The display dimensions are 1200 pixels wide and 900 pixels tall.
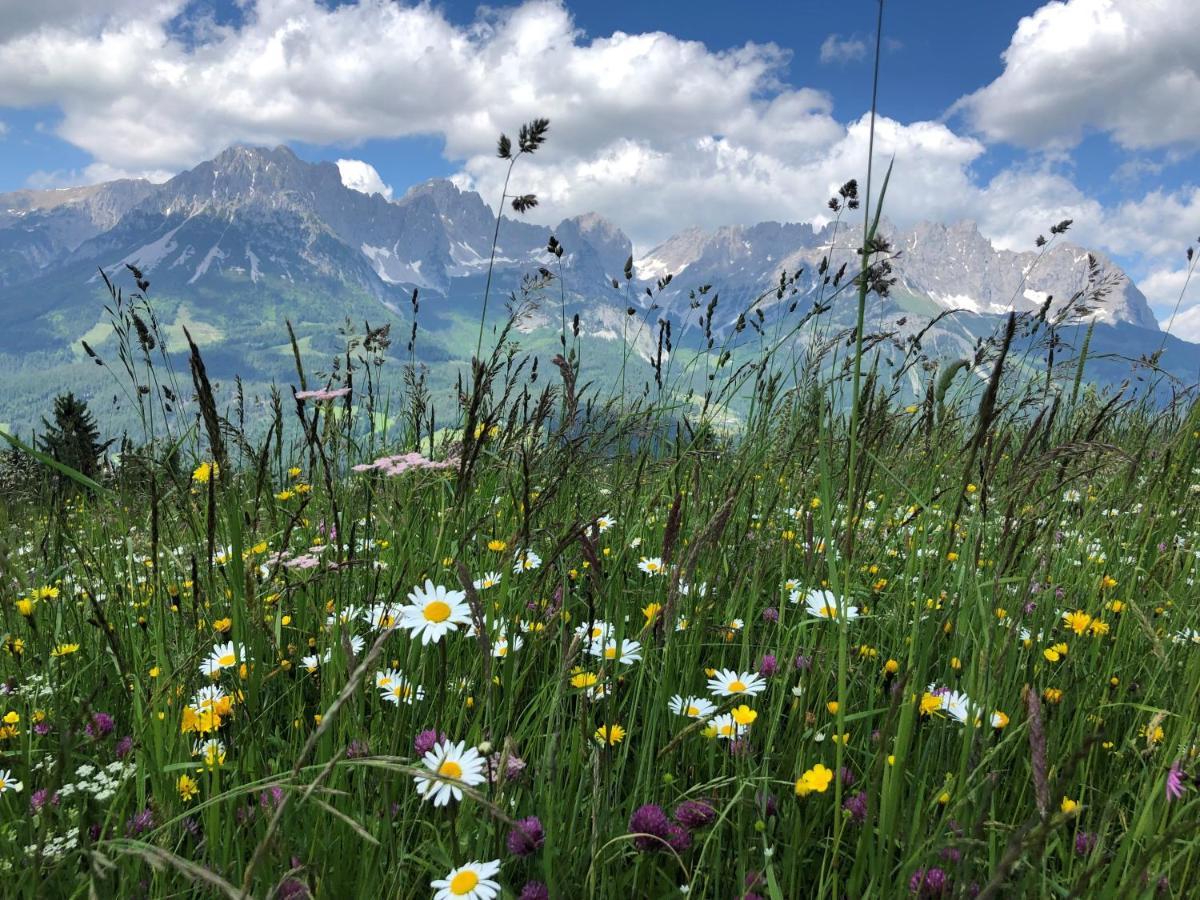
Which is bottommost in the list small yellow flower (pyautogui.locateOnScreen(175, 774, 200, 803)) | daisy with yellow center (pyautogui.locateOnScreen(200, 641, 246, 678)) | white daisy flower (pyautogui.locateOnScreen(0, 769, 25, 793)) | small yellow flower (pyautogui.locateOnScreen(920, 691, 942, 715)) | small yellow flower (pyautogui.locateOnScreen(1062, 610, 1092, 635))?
white daisy flower (pyautogui.locateOnScreen(0, 769, 25, 793))

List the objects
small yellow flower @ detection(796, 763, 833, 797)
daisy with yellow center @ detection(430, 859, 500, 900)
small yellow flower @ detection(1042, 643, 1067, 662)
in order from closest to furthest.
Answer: daisy with yellow center @ detection(430, 859, 500, 900) < small yellow flower @ detection(796, 763, 833, 797) < small yellow flower @ detection(1042, 643, 1067, 662)

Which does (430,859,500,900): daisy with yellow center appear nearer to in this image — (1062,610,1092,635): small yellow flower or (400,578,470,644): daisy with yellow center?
(400,578,470,644): daisy with yellow center

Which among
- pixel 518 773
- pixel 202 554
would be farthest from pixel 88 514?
pixel 518 773

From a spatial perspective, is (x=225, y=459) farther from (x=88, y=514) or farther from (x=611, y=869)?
(x=88, y=514)

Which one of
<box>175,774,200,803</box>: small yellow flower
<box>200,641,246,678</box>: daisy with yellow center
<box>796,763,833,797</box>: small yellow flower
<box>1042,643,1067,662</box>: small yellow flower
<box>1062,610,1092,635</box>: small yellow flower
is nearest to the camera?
<box>796,763,833,797</box>: small yellow flower

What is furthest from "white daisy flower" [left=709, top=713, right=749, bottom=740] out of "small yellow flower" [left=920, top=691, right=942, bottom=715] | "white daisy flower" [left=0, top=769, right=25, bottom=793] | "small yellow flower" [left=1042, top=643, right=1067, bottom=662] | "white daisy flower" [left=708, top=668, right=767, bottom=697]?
"white daisy flower" [left=0, top=769, right=25, bottom=793]

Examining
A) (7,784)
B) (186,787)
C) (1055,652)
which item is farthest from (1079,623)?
(7,784)

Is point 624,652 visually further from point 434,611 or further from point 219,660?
point 219,660

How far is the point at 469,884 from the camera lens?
1.11 meters

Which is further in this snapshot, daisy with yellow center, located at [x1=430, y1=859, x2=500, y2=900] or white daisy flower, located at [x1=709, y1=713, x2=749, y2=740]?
white daisy flower, located at [x1=709, y1=713, x2=749, y2=740]

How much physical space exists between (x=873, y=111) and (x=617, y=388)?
3942 millimetres

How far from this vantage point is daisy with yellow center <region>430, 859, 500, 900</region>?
43.1 inches

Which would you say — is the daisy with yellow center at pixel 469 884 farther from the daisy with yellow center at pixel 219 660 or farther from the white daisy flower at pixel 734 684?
the daisy with yellow center at pixel 219 660

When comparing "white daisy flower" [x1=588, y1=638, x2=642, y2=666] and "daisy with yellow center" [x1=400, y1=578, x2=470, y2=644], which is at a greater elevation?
"daisy with yellow center" [x1=400, y1=578, x2=470, y2=644]
